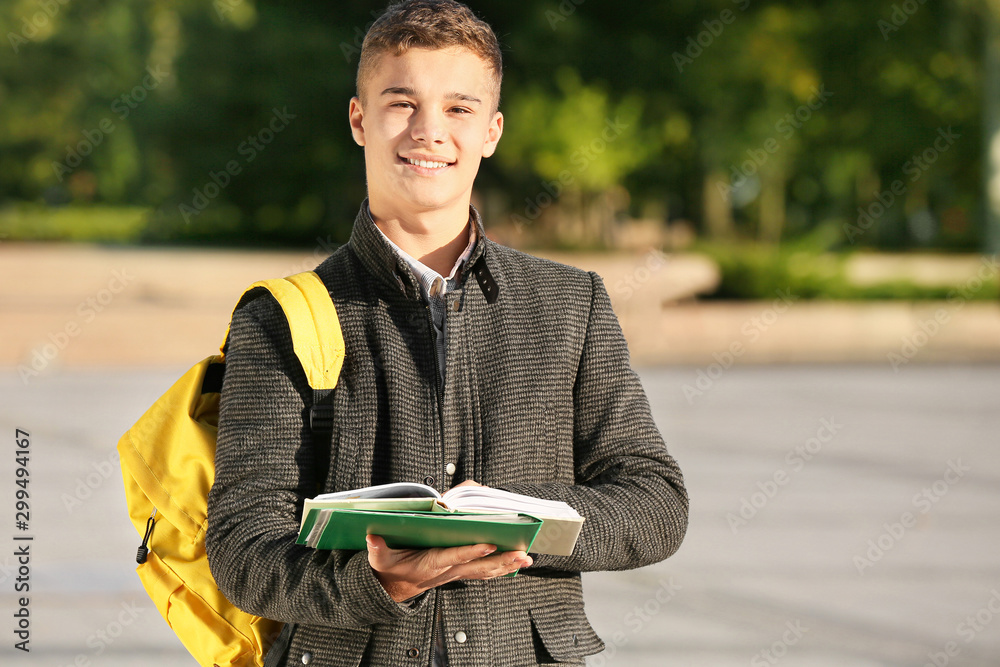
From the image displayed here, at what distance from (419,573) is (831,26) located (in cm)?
2373

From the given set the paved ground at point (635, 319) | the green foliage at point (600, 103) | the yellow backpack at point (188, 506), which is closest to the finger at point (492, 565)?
the yellow backpack at point (188, 506)

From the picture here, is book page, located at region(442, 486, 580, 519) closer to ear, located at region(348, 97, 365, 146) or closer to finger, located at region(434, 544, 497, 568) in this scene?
finger, located at region(434, 544, 497, 568)

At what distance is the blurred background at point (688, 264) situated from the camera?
20.4 feet

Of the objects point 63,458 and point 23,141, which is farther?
point 23,141

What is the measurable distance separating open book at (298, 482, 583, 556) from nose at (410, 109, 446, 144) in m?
0.63

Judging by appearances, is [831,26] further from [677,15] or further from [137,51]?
[137,51]

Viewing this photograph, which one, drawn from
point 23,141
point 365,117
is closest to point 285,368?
point 365,117

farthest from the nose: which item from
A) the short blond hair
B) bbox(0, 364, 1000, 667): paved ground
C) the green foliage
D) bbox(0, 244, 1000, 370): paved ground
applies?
the green foliage

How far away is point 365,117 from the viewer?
2.10 meters

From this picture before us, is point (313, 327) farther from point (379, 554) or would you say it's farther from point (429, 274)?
point (379, 554)

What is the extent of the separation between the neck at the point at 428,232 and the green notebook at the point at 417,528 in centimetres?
59

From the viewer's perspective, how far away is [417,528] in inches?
65.7

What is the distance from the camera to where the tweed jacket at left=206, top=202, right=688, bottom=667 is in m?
1.89

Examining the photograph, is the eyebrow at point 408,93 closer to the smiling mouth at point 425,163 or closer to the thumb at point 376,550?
the smiling mouth at point 425,163
